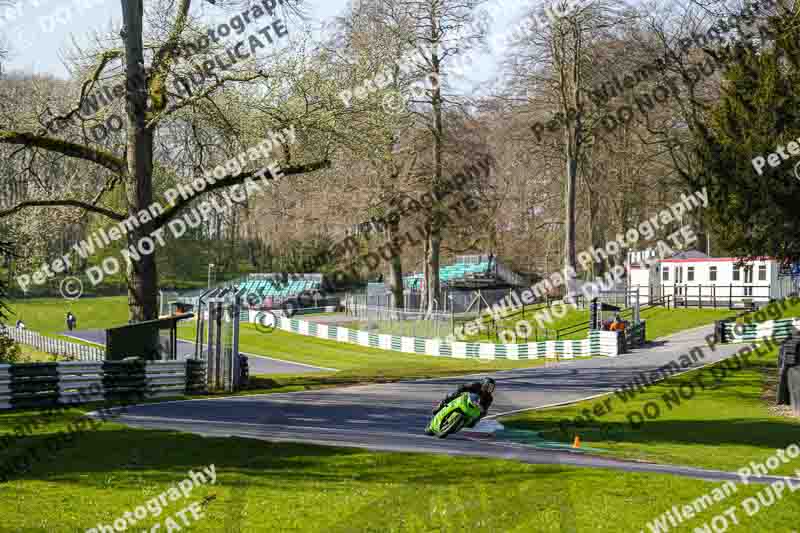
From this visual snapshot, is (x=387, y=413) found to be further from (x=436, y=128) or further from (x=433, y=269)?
(x=433, y=269)

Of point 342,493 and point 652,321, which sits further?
point 652,321

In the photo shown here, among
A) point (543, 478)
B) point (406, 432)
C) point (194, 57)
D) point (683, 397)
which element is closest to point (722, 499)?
point (543, 478)

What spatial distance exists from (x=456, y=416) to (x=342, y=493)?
477cm

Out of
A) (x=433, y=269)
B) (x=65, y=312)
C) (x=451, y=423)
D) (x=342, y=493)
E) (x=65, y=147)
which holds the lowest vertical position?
(x=342, y=493)

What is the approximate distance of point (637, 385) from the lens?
25.4 meters

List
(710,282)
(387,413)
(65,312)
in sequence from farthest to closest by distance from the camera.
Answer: (65,312) < (710,282) < (387,413)

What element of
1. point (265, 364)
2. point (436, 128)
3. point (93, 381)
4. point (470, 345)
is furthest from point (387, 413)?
point (436, 128)

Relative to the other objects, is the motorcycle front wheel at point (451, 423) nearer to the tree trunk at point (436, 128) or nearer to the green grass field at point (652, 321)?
the green grass field at point (652, 321)

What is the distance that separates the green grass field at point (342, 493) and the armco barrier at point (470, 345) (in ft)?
82.0

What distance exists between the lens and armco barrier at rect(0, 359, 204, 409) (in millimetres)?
17250

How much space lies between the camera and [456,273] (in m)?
74.3

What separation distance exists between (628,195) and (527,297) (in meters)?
9.14

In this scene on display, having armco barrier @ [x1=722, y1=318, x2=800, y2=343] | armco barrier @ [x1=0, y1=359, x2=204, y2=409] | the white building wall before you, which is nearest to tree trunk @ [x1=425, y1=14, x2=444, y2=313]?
the white building wall

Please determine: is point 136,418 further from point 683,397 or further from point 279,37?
point 683,397
